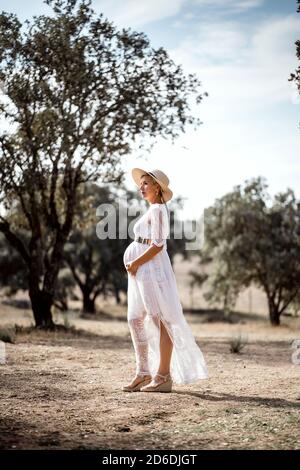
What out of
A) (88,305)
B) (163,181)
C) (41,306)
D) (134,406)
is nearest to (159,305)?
(134,406)

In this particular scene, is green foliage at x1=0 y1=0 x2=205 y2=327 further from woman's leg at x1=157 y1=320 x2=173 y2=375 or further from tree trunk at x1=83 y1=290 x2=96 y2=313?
tree trunk at x1=83 y1=290 x2=96 y2=313

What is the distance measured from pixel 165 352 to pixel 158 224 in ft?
5.16

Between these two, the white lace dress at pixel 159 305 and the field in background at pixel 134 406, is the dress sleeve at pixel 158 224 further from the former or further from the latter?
the field in background at pixel 134 406

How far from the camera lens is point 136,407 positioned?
6.37m

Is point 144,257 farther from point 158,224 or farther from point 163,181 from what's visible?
point 163,181

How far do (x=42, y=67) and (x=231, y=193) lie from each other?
47.6ft

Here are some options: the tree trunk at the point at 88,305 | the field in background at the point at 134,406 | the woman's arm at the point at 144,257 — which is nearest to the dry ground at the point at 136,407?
the field in background at the point at 134,406

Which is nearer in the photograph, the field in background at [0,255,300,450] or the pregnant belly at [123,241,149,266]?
the field in background at [0,255,300,450]

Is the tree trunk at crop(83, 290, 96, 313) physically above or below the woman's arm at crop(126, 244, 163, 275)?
below

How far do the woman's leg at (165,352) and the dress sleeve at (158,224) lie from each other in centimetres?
109

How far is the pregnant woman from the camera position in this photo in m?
7.23

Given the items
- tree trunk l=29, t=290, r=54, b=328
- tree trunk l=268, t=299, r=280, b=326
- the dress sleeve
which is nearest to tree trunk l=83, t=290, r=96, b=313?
tree trunk l=268, t=299, r=280, b=326

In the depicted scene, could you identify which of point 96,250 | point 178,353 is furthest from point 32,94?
point 96,250

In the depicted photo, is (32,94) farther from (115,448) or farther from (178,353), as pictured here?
(115,448)
